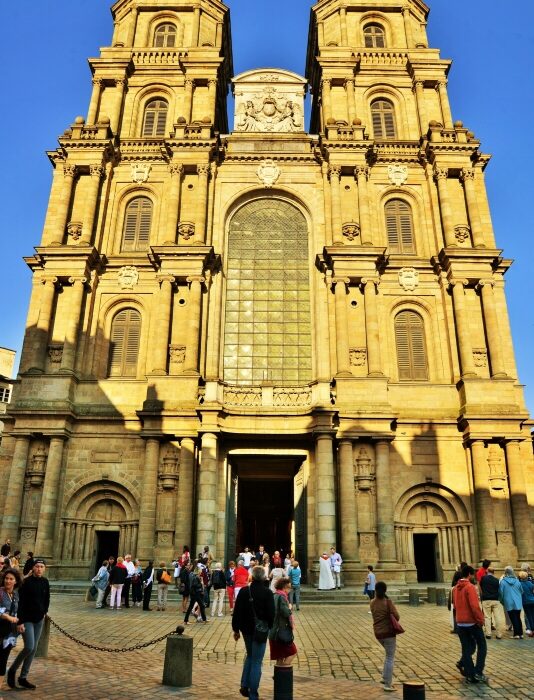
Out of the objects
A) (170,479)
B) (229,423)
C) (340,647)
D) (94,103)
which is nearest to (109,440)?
(170,479)

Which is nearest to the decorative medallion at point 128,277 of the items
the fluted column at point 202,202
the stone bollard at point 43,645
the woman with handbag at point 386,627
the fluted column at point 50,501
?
the fluted column at point 202,202

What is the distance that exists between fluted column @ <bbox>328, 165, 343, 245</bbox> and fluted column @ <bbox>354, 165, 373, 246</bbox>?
41.0 inches

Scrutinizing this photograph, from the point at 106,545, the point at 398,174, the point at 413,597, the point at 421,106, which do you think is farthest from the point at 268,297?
the point at 413,597

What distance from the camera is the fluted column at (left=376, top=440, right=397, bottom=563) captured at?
78.9 ft

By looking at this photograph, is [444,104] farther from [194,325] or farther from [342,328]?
[194,325]

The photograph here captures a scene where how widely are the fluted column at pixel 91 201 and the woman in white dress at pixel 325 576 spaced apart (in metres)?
19.1

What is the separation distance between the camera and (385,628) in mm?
9531

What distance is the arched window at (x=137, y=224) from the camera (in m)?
31.7

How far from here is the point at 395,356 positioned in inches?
1129

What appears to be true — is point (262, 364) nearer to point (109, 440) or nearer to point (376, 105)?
point (109, 440)

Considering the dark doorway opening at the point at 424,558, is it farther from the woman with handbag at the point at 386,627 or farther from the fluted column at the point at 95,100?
the fluted column at the point at 95,100

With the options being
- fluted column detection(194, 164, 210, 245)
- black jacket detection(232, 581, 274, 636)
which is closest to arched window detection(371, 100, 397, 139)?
fluted column detection(194, 164, 210, 245)

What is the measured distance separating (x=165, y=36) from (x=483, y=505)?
35090 mm

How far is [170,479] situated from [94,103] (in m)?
23.6
